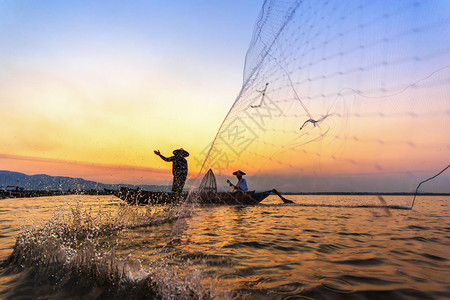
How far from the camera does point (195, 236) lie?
17.7 feet

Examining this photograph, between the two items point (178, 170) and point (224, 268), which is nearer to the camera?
point (224, 268)

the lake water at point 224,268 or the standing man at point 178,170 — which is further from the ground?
the standing man at point 178,170

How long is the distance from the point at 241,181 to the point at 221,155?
1299 cm

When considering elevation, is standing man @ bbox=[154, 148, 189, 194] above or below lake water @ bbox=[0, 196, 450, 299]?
above

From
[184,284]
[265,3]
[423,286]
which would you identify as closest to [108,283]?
[184,284]

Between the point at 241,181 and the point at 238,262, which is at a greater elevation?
the point at 241,181

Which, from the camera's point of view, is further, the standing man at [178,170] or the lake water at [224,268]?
the standing man at [178,170]

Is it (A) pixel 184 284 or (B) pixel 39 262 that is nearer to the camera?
(A) pixel 184 284

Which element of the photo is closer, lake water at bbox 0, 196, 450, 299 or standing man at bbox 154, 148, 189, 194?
lake water at bbox 0, 196, 450, 299

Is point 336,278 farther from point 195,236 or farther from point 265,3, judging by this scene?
point 265,3

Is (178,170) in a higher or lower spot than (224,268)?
higher

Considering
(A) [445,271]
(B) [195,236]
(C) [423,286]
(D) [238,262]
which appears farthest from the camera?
(B) [195,236]

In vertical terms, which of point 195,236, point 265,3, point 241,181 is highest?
point 265,3

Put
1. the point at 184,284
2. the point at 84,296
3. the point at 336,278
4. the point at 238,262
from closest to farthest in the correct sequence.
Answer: the point at 84,296, the point at 184,284, the point at 336,278, the point at 238,262
